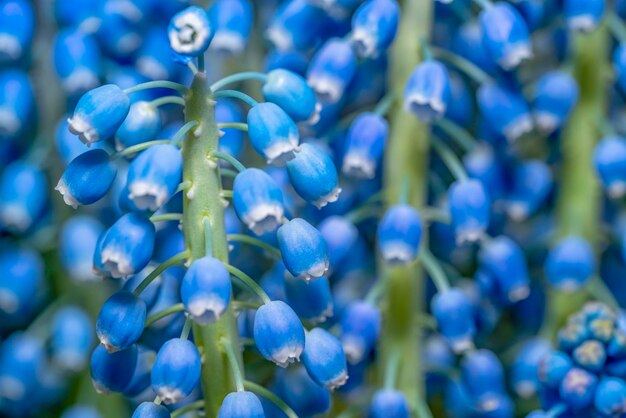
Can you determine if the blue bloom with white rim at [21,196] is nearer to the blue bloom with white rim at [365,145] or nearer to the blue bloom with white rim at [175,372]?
the blue bloom with white rim at [365,145]

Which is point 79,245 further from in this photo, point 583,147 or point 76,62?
point 583,147

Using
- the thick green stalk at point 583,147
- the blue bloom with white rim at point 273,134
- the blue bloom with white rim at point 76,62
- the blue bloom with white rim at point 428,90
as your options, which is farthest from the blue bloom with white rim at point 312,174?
the thick green stalk at point 583,147

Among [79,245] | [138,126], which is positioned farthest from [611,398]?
[79,245]

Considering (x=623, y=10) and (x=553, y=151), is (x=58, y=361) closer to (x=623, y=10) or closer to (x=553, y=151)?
(x=553, y=151)

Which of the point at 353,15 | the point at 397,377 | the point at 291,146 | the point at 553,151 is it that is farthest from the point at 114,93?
the point at 553,151

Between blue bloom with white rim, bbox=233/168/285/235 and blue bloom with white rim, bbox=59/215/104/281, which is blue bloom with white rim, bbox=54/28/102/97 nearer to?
blue bloom with white rim, bbox=59/215/104/281

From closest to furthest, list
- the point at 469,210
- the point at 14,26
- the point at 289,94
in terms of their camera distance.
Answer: the point at 289,94, the point at 469,210, the point at 14,26
